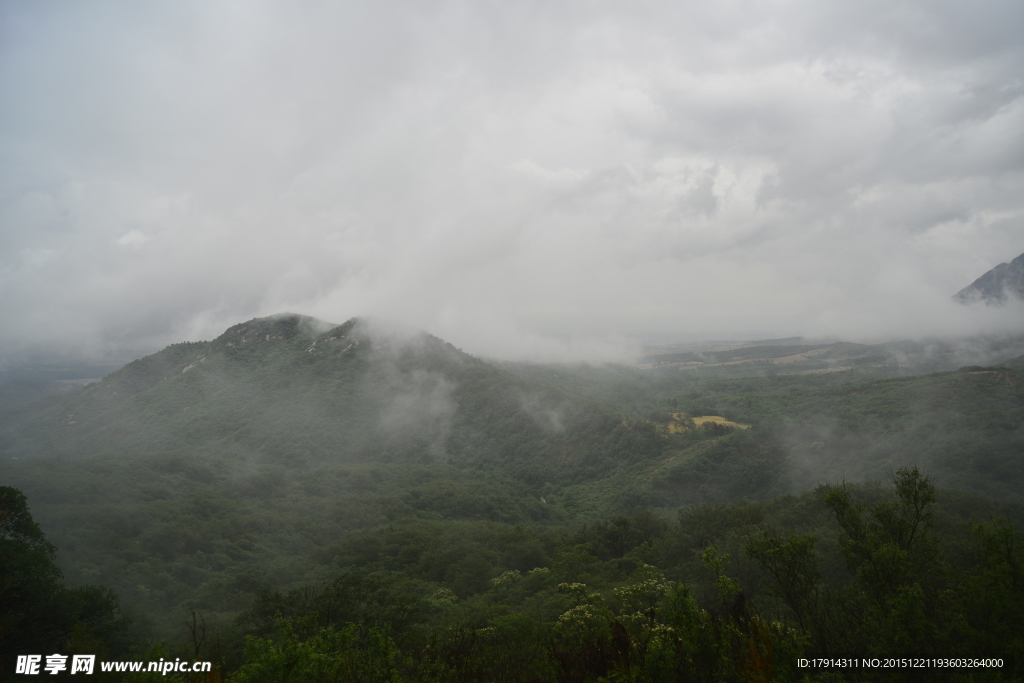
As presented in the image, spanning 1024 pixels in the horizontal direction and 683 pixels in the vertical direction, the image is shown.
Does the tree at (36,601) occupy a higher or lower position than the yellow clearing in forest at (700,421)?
higher

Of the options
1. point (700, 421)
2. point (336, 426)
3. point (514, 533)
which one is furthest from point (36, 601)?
point (700, 421)

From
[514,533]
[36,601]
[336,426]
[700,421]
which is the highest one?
[36,601]

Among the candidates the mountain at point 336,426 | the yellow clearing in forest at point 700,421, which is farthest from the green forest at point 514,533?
the yellow clearing in forest at point 700,421

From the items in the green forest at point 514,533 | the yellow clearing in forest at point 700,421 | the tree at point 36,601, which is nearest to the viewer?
the green forest at point 514,533

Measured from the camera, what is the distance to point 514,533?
78438 mm

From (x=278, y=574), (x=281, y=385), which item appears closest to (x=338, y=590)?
(x=278, y=574)

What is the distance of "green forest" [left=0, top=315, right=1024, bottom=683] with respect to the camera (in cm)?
1555

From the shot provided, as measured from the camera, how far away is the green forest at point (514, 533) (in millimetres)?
15555

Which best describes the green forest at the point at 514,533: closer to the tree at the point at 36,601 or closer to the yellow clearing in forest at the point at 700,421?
the tree at the point at 36,601

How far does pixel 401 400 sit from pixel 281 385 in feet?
184

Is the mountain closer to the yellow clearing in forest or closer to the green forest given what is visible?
the green forest

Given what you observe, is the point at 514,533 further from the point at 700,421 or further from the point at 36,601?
the point at 700,421

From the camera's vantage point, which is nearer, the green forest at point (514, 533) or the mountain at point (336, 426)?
the green forest at point (514, 533)

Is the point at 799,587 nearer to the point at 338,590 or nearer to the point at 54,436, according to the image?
the point at 338,590
